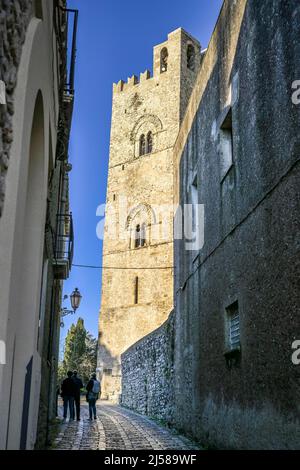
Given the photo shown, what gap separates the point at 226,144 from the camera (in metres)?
8.45

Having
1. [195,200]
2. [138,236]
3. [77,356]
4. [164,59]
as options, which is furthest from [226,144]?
[77,356]

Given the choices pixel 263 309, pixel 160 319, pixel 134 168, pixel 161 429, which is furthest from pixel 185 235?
pixel 134 168

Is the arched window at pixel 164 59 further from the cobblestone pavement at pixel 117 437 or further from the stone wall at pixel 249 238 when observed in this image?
the cobblestone pavement at pixel 117 437

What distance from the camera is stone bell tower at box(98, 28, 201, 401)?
29547mm

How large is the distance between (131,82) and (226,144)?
93.2 ft

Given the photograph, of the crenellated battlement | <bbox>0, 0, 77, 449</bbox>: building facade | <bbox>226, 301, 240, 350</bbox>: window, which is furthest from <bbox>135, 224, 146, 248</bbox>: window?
<bbox>0, 0, 77, 449</bbox>: building facade

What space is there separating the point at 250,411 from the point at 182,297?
527 cm

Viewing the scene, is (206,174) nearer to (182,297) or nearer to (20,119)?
(182,297)

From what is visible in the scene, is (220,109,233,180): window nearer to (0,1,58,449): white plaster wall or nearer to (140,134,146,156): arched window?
(0,1,58,449): white plaster wall

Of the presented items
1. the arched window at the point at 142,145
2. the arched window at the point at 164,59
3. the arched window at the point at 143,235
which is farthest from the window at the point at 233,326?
the arched window at the point at 164,59

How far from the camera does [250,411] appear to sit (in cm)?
641

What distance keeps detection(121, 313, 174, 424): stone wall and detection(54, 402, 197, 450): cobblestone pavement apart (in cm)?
78

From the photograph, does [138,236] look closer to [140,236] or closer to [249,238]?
[140,236]

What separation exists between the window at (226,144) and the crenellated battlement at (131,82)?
27508mm
